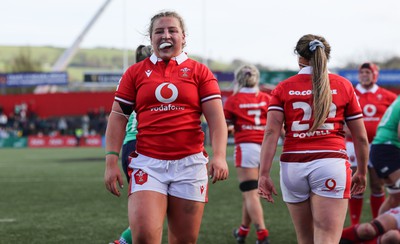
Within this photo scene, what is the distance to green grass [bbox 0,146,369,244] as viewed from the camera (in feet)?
29.1

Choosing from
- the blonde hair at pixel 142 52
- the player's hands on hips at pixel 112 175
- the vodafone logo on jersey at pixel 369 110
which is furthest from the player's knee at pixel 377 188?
the player's hands on hips at pixel 112 175

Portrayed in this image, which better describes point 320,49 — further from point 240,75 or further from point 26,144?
point 26,144

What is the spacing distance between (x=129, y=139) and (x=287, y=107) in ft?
6.42

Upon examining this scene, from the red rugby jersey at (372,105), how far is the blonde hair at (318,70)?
4.32m

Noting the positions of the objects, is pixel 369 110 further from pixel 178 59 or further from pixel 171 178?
pixel 171 178

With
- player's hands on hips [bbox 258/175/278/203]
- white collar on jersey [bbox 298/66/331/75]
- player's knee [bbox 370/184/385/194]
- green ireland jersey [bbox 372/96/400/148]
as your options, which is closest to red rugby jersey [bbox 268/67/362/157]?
white collar on jersey [bbox 298/66/331/75]

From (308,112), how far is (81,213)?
21.6 feet

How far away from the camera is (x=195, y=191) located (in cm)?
502

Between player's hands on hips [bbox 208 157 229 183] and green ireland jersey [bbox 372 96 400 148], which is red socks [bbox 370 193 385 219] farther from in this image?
player's hands on hips [bbox 208 157 229 183]

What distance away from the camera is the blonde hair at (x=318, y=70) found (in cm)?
514

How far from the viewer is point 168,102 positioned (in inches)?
198

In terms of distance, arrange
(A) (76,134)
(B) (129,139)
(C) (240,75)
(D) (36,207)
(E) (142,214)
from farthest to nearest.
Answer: (A) (76,134)
(D) (36,207)
(C) (240,75)
(B) (129,139)
(E) (142,214)

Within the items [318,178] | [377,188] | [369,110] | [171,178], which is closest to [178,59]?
[171,178]

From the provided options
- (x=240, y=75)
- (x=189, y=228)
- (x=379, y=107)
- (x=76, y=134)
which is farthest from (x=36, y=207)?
(x=76, y=134)
